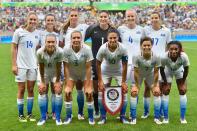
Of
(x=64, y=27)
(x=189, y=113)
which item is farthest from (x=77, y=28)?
(x=189, y=113)

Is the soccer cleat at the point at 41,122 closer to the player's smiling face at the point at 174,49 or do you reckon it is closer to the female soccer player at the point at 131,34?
the female soccer player at the point at 131,34

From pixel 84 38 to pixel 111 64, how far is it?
1064 millimetres

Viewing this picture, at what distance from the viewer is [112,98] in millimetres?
8992

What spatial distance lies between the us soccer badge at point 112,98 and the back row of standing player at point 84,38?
374 millimetres

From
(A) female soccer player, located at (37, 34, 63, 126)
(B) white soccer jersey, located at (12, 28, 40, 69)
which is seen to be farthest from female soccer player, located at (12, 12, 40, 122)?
(A) female soccer player, located at (37, 34, 63, 126)

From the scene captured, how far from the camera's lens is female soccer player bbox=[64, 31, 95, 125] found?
864 cm

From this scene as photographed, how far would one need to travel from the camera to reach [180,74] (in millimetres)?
9023

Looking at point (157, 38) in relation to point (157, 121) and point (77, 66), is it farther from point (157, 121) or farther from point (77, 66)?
point (77, 66)

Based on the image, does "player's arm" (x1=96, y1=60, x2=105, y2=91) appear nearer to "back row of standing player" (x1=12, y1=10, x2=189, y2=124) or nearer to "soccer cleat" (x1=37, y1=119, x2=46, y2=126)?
"back row of standing player" (x1=12, y1=10, x2=189, y2=124)

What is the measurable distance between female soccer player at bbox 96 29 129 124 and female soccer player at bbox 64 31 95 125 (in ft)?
0.80

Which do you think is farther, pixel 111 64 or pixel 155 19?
pixel 155 19

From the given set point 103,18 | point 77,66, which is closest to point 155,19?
point 103,18

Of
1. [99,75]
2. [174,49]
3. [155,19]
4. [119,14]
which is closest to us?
[174,49]

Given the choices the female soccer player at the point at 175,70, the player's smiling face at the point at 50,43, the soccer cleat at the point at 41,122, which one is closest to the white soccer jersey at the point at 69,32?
the player's smiling face at the point at 50,43
